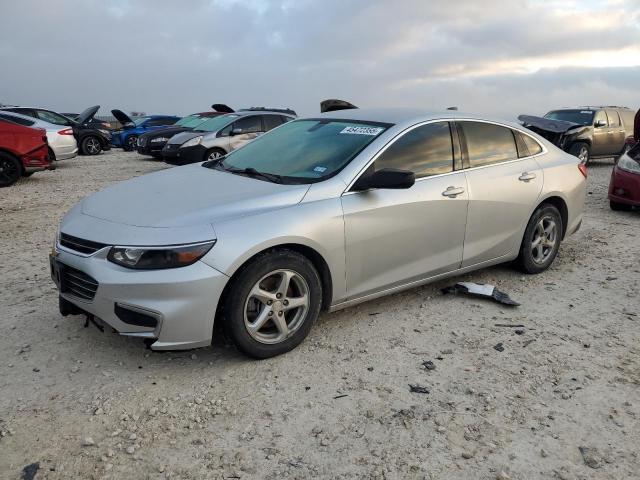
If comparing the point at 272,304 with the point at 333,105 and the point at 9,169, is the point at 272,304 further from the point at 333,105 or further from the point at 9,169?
the point at 9,169

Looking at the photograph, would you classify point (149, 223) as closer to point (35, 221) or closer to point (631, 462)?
point (631, 462)

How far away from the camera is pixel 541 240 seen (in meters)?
5.15

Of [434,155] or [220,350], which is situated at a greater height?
[434,155]

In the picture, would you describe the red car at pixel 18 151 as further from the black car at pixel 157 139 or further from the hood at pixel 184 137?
the black car at pixel 157 139

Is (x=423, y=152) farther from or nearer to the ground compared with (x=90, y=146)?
farther from the ground

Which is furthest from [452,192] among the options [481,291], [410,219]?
[481,291]

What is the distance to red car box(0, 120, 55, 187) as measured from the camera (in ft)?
33.3

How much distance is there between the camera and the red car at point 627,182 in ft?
25.8

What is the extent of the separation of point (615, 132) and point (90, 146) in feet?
52.3

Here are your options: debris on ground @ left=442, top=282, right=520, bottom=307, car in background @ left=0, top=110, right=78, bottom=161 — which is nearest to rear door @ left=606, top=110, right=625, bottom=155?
debris on ground @ left=442, top=282, right=520, bottom=307

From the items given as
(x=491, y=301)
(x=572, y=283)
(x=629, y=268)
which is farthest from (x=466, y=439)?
(x=629, y=268)

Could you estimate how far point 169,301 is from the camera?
304 cm

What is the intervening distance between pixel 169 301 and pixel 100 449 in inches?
32.0

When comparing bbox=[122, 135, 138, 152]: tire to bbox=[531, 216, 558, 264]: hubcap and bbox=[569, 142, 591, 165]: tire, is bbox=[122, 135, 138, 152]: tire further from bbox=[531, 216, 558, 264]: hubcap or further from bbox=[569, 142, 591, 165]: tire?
bbox=[531, 216, 558, 264]: hubcap
